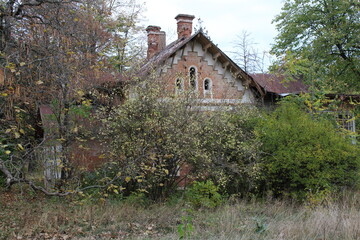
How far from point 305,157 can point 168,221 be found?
179 inches

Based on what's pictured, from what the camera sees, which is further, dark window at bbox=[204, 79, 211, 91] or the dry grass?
dark window at bbox=[204, 79, 211, 91]

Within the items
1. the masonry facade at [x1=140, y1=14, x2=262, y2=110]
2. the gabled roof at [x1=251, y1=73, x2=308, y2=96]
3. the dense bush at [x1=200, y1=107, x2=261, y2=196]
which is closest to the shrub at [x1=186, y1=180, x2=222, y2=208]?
the dense bush at [x1=200, y1=107, x2=261, y2=196]

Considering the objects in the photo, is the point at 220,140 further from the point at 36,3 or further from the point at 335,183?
the point at 36,3

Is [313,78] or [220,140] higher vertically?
[313,78]

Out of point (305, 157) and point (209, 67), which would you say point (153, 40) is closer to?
point (209, 67)

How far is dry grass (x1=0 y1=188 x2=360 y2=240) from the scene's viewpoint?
8.12 meters

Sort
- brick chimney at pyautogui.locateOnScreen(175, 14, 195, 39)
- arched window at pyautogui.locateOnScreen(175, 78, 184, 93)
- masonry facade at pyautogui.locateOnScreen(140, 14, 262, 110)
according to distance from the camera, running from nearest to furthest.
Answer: arched window at pyautogui.locateOnScreen(175, 78, 184, 93) → masonry facade at pyautogui.locateOnScreen(140, 14, 262, 110) → brick chimney at pyautogui.locateOnScreen(175, 14, 195, 39)

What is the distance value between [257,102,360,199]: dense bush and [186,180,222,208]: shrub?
1.89 meters

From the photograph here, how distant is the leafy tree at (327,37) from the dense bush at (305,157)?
1232 cm

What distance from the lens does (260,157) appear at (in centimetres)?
1245

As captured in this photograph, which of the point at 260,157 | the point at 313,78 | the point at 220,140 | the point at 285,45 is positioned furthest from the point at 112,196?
the point at 285,45

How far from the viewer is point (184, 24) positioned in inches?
831

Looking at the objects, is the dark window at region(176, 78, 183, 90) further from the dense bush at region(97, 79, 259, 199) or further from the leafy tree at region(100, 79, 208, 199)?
the leafy tree at region(100, 79, 208, 199)

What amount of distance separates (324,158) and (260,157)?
1.89 metres
